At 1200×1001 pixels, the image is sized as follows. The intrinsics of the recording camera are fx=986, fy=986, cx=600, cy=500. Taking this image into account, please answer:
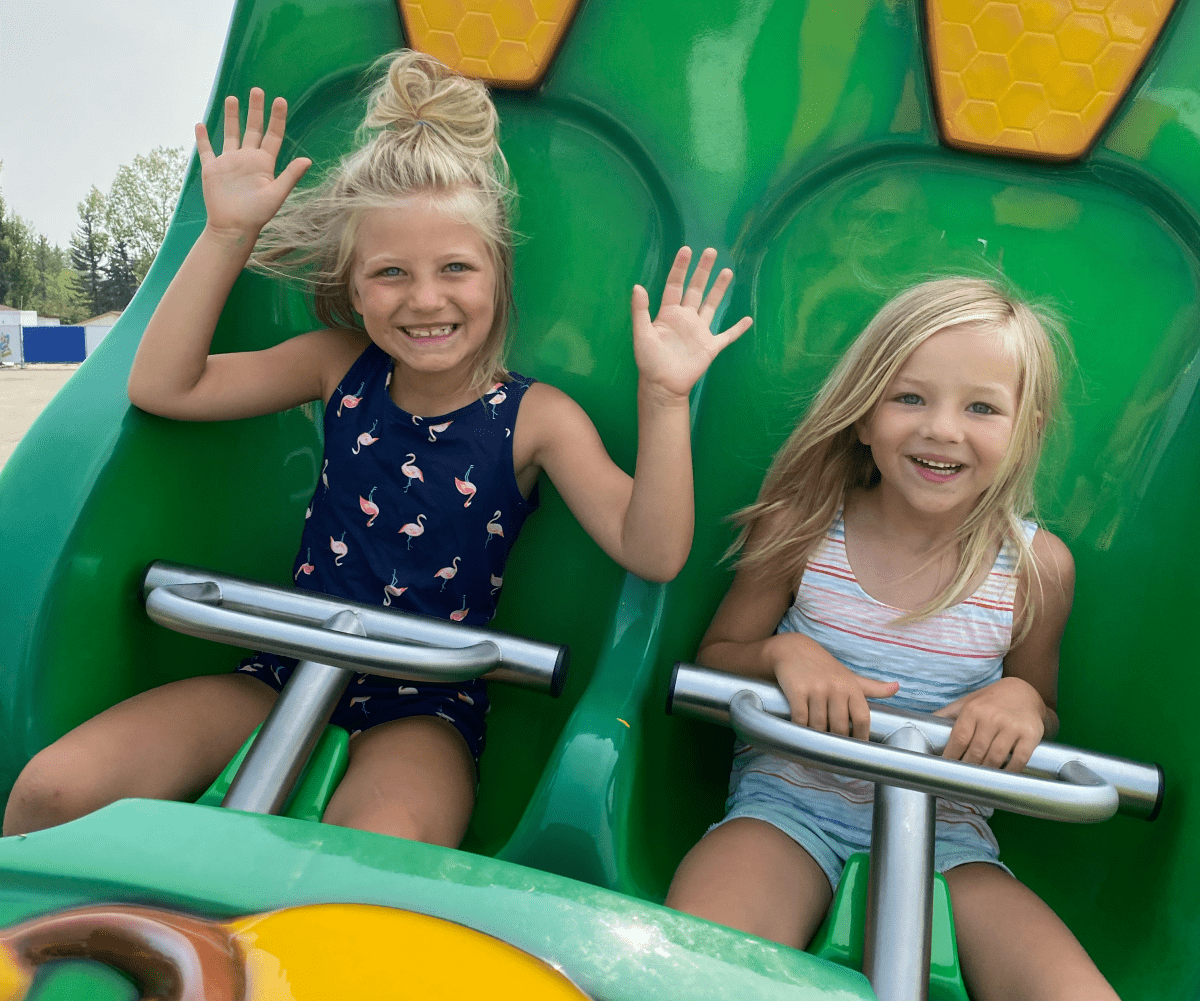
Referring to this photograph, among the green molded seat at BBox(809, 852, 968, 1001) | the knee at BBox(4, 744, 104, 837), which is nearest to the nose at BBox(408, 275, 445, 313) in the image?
the knee at BBox(4, 744, 104, 837)

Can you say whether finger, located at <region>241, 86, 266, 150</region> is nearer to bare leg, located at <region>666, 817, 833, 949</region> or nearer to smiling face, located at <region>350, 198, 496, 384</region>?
smiling face, located at <region>350, 198, 496, 384</region>

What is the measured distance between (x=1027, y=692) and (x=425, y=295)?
573 mm

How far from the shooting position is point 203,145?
3.01 feet

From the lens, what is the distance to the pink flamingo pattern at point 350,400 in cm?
92

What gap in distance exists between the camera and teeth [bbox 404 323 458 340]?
851 millimetres

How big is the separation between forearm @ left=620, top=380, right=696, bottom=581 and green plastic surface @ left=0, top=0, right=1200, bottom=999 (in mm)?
65

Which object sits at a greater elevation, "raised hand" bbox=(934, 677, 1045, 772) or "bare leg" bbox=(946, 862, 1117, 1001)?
"raised hand" bbox=(934, 677, 1045, 772)

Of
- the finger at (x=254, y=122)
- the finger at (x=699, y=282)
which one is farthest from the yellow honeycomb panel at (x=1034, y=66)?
the finger at (x=254, y=122)

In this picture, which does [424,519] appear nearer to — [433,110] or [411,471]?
[411,471]

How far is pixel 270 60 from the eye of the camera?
100 centimetres

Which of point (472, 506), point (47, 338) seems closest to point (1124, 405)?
point (472, 506)

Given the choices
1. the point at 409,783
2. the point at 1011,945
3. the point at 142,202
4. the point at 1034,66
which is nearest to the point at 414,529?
the point at 409,783

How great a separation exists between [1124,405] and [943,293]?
0.66 ft

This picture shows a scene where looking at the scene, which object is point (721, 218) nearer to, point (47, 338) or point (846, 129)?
point (846, 129)
